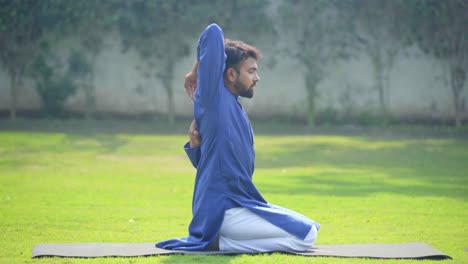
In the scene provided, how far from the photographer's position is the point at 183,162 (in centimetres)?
1491

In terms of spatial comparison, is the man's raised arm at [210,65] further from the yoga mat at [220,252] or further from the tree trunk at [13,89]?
the tree trunk at [13,89]

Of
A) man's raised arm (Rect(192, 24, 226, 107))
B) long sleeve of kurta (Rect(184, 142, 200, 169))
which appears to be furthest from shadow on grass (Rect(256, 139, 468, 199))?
man's raised arm (Rect(192, 24, 226, 107))

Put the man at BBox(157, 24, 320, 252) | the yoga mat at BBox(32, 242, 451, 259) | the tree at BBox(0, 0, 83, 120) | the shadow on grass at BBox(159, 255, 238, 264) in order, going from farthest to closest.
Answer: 1. the tree at BBox(0, 0, 83, 120)
2. the man at BBox(157, 24, 320, 252)
3. the yoga mat at BBox(32, 242, 451, 259)
4. the shadow on grass at BBox(159, 255, 238, 264)

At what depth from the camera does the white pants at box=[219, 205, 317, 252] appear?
689cm

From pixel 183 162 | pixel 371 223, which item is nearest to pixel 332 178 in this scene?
pixel 183 162

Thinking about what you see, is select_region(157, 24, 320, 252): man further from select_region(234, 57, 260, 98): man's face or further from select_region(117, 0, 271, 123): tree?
select_region(117, 0, 271, 123): tree

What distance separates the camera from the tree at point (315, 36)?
22.0 metres

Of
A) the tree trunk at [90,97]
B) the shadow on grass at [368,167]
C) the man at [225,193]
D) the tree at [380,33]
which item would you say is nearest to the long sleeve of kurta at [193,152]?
the man at [225,193]

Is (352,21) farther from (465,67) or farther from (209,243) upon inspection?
(209,243)

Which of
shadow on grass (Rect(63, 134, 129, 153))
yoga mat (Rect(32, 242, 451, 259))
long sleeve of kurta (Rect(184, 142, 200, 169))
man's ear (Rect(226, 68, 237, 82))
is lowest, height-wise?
shadow on grass (Rect(63, 134, 129, 153))

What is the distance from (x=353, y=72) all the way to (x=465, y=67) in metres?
2.66

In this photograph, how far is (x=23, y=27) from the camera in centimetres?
2180

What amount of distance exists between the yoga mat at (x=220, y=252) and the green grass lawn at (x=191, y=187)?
0.15m

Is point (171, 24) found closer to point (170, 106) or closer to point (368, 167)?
point (170, 106)
